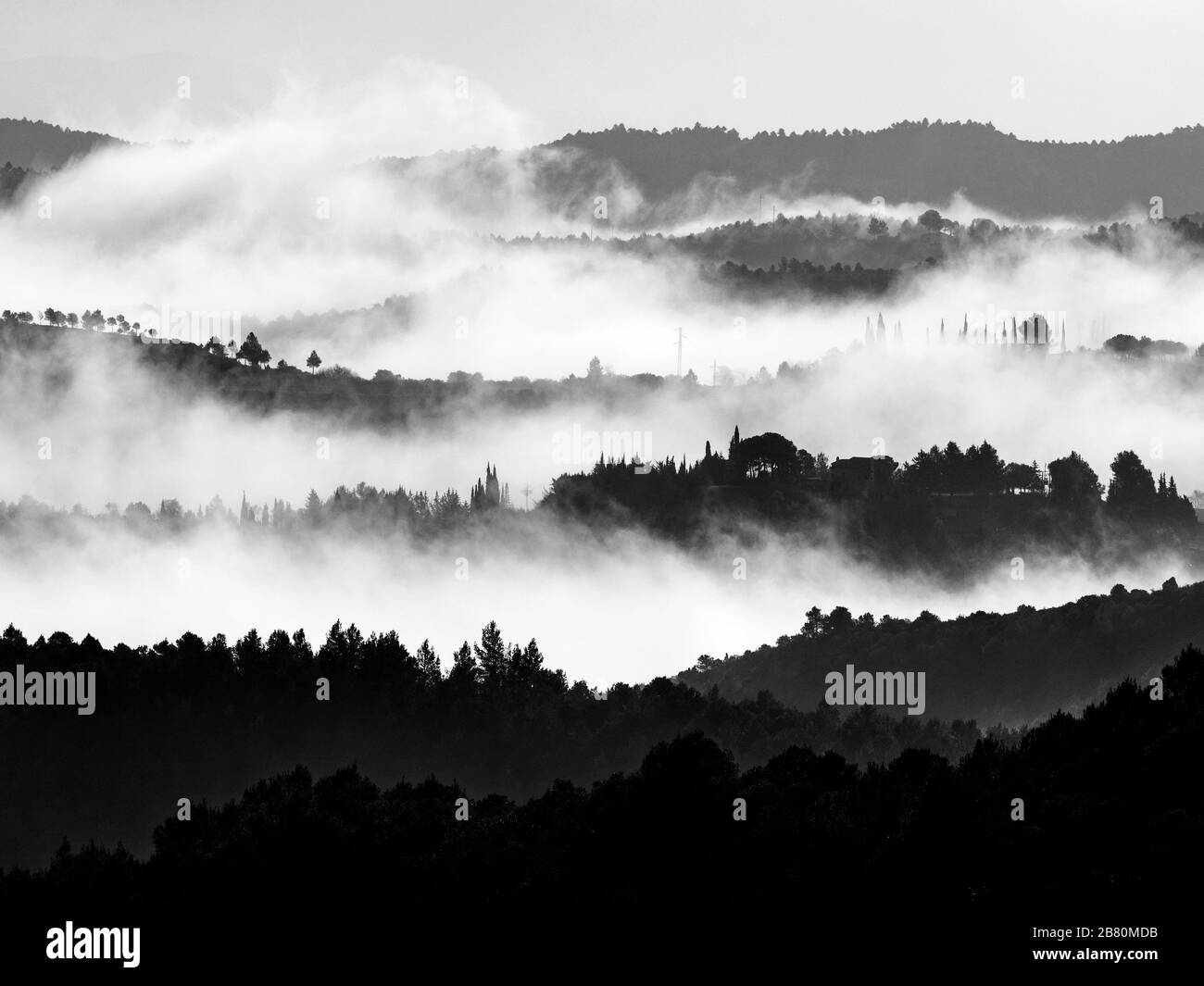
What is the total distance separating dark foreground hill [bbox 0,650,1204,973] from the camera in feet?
317

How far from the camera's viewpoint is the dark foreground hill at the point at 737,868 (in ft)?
317

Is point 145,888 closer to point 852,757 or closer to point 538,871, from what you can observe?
point 538,871

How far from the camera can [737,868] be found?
111m
